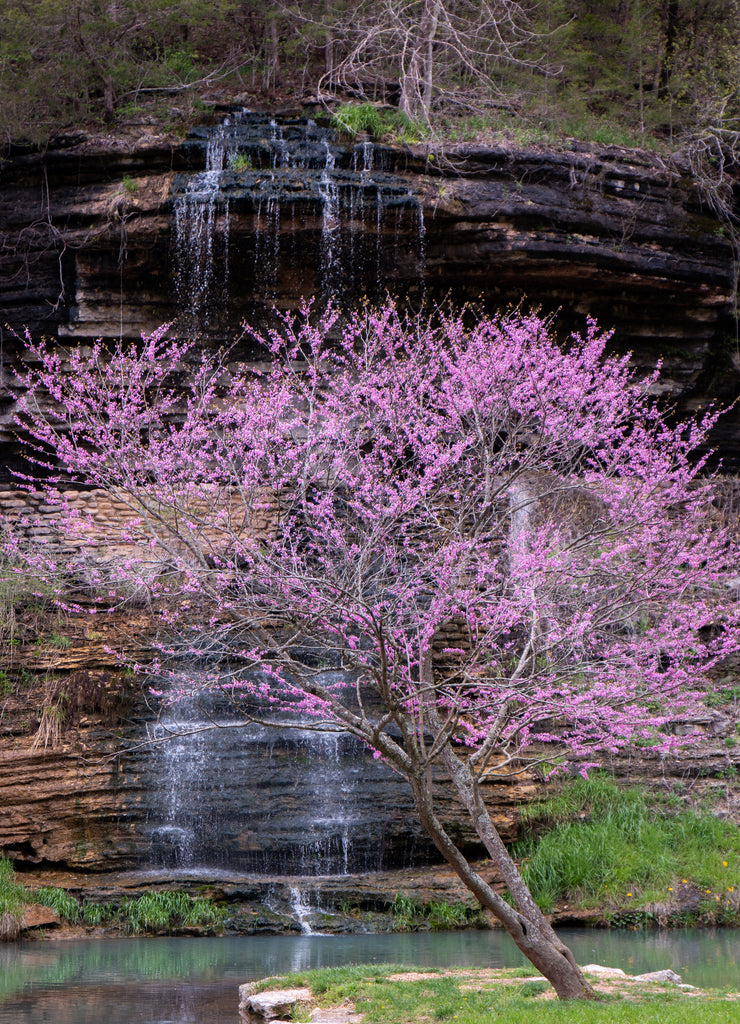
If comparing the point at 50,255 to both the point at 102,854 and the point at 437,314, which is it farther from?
the point at 102,854

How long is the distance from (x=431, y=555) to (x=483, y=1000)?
366cm

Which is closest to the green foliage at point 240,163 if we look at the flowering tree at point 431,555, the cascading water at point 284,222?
the cascading water at point 284,222

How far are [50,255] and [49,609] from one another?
22.0 feet

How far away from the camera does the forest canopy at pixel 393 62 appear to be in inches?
686

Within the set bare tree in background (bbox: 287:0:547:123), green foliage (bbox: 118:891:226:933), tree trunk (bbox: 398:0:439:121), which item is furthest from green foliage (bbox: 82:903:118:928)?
tree trunk (bbox: 398:0:439:121)

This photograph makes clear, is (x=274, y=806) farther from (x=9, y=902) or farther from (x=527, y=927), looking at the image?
Answer: (x=527, y=927)

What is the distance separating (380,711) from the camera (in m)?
12.9

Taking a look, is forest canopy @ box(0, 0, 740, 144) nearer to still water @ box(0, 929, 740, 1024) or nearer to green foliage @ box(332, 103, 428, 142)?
green foliage @ box(332, 103, 428, 142)

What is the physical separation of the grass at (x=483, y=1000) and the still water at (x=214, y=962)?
2.24 feet

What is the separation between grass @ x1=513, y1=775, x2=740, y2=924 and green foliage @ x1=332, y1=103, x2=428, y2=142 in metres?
11.2

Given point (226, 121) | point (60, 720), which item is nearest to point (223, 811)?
point (60, 720)

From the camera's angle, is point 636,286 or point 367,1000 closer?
point 367,1000

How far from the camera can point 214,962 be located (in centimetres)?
834

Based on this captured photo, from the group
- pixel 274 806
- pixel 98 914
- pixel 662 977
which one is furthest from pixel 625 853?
pixel 98 914
